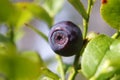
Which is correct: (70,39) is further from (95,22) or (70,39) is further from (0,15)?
(95,22)

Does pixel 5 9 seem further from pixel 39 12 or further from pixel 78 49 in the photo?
pixel 39 12

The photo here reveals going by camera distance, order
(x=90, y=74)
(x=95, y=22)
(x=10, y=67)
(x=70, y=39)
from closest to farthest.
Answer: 1. (x=10, y=67)
2. (x=90, y=74)
3. (x=70, y=39)
4. (x=95, y=22)

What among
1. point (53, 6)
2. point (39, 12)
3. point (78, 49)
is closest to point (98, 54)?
point (78, 49)

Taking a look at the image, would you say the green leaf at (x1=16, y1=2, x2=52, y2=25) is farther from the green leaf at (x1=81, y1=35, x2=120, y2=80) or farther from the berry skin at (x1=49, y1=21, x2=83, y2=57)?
the green leaf at (x1=81, y1=35, x2=120, y2=80)

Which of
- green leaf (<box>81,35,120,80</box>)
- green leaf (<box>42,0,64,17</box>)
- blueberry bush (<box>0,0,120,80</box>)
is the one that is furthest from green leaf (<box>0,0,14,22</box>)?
green leaf (<box>42,0,64,17</box>)

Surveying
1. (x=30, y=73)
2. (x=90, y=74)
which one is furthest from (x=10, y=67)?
(x=90, y=74)
